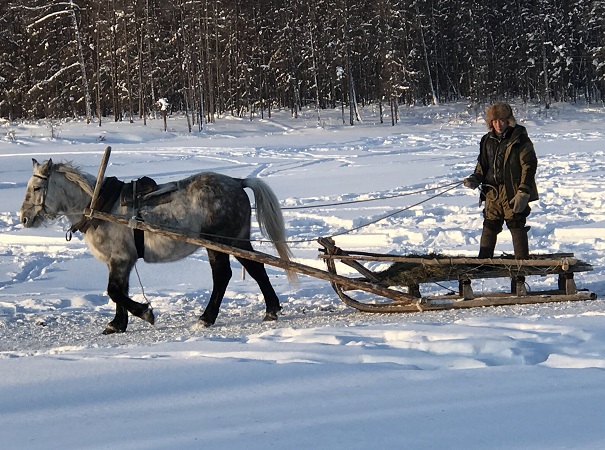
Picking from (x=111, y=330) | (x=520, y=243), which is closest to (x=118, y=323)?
(x=111, y=330)

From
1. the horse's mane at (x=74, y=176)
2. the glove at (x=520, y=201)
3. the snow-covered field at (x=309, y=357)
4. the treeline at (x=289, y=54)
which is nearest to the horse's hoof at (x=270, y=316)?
the snow-covered field at (x=309, y=357)

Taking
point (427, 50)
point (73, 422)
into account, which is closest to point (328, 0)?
point (427, 50)

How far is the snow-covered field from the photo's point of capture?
2.96 meters

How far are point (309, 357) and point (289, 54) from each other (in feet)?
155

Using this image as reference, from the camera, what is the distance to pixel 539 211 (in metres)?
12.2

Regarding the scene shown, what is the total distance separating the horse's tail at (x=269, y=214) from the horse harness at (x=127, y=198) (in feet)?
2.67

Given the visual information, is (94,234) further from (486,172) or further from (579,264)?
(579,264)

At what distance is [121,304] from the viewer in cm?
677

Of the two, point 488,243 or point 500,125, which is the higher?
point 500,125

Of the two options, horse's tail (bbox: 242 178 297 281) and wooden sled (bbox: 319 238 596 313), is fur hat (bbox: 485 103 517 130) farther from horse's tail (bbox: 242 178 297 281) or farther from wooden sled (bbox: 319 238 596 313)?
horse's tail (bbox: 242 178 297 281)

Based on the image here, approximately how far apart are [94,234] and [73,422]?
3916 mm

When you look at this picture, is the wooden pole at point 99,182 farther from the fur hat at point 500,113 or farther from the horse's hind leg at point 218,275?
the fur hat at point 500,113

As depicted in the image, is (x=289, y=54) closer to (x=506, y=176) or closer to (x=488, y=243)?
(x=488, y=243)

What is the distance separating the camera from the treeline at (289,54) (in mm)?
44875
